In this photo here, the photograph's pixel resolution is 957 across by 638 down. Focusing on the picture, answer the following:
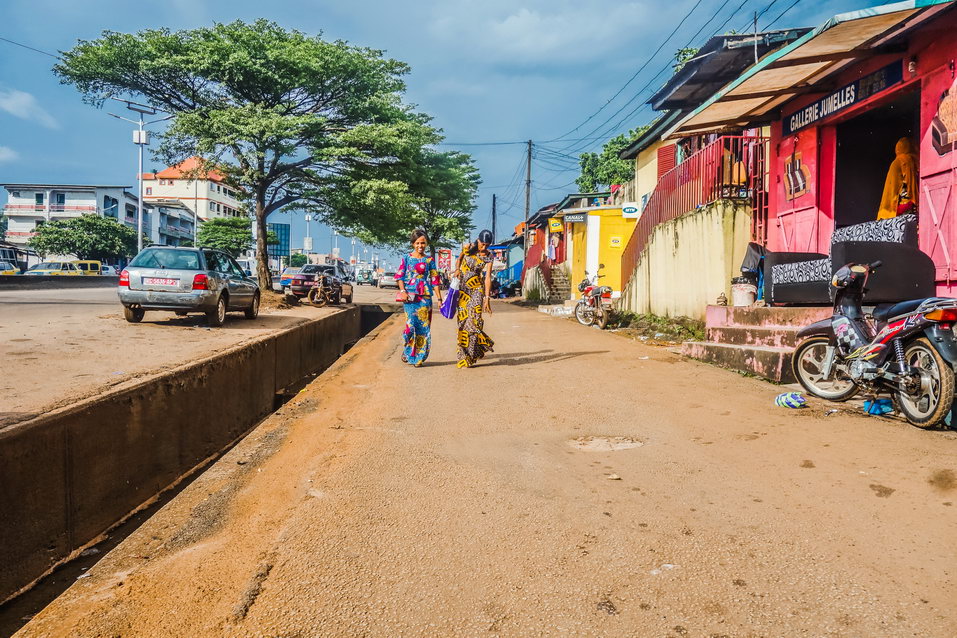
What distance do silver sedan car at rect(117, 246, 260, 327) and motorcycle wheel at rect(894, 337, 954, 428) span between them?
11.2 metres

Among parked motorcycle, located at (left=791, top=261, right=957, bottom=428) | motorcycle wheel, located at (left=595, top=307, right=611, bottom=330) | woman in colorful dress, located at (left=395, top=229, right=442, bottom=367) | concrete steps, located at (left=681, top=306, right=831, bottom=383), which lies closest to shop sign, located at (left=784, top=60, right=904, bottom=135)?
concrete steps, located at (left=681, top=306, right=831, bottom=383)

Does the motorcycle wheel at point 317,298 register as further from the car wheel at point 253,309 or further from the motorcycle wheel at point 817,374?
the motorcycle wheel at point 817,374

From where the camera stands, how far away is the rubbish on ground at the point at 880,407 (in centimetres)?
542

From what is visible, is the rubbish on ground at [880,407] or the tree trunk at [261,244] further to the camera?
the tree trunk at [261,244]

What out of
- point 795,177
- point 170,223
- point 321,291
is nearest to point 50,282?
point 321,291

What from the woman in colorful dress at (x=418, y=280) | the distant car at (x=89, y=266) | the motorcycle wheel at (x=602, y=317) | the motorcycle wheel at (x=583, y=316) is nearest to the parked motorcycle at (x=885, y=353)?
the woman in colorful dress at (x=418, y=280)

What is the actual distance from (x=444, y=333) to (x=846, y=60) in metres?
8.73

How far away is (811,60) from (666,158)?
12.4m

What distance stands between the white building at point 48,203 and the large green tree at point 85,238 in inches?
433

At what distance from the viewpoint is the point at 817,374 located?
630 cm

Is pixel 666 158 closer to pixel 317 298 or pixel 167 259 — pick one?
pixel 317 298

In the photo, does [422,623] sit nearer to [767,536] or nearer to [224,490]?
[767,536]

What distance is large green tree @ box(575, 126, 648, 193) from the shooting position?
36013mm

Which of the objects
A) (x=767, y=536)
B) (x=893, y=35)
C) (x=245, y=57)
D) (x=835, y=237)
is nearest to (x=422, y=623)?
(x=767, y=536)
